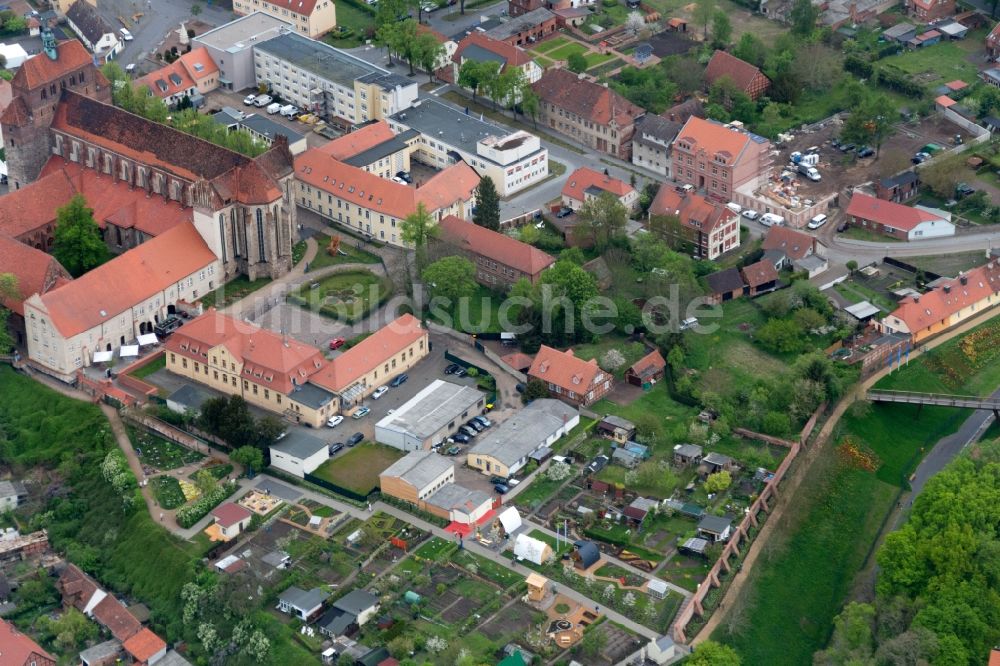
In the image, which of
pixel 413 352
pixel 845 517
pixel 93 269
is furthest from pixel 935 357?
pixel 93 269

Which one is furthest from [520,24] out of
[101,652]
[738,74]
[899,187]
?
[101,652]

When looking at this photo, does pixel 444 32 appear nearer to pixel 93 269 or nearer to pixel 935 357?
pixel 93 269

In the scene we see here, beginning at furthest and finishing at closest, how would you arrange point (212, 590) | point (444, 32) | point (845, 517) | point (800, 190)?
point (444, 32) → point (800, 190) → point (845, 517) → point (212, 590)

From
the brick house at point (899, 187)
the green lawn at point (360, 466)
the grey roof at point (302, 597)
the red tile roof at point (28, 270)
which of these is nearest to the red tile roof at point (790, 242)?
the brick house at point (899, 187)

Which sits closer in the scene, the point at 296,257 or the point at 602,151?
the point at 296,257

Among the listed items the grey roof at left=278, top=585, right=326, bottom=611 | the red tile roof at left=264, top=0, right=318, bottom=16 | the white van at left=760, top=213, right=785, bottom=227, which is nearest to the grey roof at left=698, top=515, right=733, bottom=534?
the grey roof at left=278, top=585, right=326, bottom=611

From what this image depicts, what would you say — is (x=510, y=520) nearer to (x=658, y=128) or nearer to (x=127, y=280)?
(x=127, y=280)
